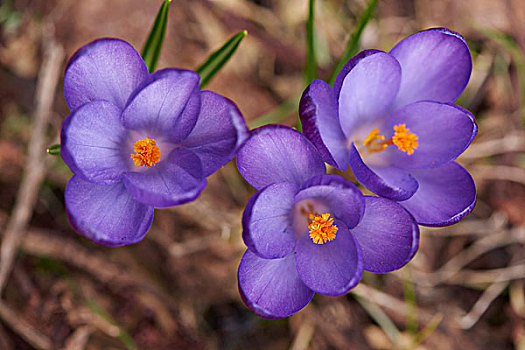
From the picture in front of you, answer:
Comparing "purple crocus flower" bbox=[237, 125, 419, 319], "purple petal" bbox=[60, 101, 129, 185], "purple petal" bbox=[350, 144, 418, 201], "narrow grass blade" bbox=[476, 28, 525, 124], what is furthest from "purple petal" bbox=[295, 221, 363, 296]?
"narrow grass blade" bbox=[476, 28, 525, 124]

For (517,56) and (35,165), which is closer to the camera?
(35,165)

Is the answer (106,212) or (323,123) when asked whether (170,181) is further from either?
(323,123)

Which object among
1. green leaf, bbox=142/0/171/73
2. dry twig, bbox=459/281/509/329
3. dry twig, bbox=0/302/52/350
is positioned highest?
green leaf, bbox=142/0/171/73

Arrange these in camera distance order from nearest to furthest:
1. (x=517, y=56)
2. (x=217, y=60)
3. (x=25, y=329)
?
1. (x=217, y=60)
2. (x=25, y=329)
3. (x=517, y=56)

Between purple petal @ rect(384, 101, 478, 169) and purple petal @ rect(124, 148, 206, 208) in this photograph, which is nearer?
purple petal @ rect(124, 148, 206, 208)

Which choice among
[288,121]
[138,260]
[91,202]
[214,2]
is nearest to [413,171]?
[91,202]

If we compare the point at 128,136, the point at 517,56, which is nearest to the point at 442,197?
the point at 128,136

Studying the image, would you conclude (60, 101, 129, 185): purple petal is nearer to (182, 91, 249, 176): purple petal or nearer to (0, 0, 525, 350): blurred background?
(182, 91, 249, 176): purple petal

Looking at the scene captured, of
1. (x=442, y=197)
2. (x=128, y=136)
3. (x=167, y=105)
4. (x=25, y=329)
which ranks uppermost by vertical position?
(x=167, y=105)
